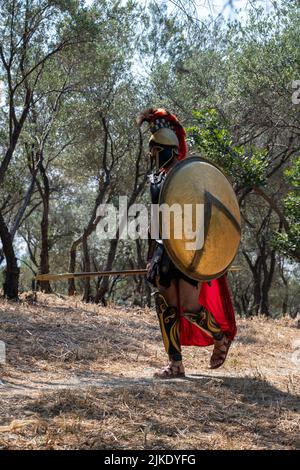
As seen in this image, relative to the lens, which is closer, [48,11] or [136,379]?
[136,379]

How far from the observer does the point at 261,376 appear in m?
5.19

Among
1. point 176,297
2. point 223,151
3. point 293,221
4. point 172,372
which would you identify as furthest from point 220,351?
point 293,221

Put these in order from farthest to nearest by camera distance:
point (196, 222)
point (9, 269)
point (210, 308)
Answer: point (9, 269)
point (210, 308)
point (196, 222)

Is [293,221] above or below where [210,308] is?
above

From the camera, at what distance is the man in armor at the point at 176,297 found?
16.5 feet

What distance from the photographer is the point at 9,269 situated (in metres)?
9.65

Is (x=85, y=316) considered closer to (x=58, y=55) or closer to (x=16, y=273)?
(x=16, y=273)

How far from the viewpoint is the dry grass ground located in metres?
3.27

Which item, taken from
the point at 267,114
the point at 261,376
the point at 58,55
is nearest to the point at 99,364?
the point at 261,376

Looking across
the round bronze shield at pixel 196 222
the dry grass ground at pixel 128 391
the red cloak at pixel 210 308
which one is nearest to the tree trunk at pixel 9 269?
the dry grass ground at pixel 128 391

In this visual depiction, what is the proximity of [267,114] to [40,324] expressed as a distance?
338 inches

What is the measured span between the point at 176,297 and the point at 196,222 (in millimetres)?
705

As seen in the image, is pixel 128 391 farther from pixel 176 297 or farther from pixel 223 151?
pixel 223 151

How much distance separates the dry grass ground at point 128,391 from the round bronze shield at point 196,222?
0.86 meters
